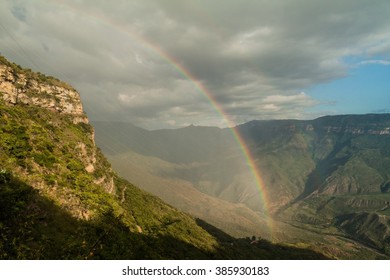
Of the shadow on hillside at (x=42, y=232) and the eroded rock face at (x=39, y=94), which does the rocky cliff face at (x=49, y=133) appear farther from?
the shadow on hillside at (x=42, y=232)

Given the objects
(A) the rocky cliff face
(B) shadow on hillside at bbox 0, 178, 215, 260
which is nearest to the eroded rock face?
(A) the rocky cliff face

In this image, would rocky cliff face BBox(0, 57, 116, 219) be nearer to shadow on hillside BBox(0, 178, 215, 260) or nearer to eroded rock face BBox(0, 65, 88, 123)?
eroded rock face BBox(0, 65, 88, 123)

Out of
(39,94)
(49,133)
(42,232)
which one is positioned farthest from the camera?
(39,94)

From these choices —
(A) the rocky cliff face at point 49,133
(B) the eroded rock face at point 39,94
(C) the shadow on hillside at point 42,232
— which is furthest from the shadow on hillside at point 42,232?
(B) the eroded rock face at point 39,94

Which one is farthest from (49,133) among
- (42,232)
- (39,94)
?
(42,232)

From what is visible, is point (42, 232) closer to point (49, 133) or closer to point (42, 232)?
point (42, 232)

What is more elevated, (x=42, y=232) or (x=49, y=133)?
(x=49, y=133)
